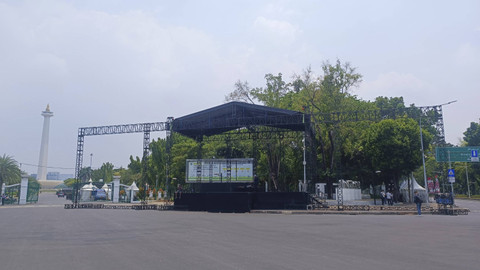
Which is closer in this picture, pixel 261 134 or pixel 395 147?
pixel 395 147

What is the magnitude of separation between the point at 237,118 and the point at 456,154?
17637 millimetres

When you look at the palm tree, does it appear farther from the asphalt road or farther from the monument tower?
the monument tower

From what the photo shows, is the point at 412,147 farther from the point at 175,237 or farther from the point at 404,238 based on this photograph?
the point at 175,237

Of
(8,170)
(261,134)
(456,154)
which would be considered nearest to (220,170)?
(261,134)

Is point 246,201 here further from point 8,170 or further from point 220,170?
point 8,170

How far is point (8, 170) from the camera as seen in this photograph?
4831 cm

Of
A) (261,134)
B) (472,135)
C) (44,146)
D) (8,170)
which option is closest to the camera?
(261,134)

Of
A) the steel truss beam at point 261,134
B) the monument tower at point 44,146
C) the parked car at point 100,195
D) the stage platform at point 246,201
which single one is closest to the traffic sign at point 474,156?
the stage platform at point 246,201

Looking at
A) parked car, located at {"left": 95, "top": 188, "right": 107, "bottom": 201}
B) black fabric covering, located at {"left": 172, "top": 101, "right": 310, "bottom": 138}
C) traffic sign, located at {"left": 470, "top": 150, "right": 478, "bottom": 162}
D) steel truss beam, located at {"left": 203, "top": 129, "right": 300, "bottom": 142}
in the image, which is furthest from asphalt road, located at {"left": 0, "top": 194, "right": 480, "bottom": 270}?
parked car, located at {"left": 95, "top": 188, "right": 107, "bottom": 201}

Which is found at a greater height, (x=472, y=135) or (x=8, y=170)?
(x=472, y=135)

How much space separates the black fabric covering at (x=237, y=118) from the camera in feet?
96.2

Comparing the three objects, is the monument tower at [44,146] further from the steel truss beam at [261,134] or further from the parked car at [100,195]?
the steel truss beam at [261,134]

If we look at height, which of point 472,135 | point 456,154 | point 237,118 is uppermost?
point 472,135

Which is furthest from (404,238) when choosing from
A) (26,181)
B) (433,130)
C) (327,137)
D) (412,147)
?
(433,130)
